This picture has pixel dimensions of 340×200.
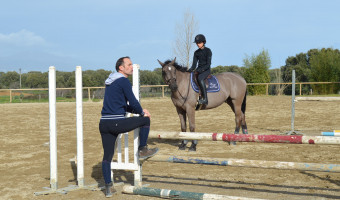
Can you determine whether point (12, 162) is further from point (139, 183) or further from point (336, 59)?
point (336, 59)

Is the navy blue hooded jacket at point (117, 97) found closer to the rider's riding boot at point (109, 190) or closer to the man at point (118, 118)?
the man at point (118, 118)

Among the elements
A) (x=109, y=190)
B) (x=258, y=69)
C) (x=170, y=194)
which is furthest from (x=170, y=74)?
(x=258, y=69)

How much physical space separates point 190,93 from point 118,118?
3905mm

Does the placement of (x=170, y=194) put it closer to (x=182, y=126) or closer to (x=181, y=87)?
(x=182, y=126)

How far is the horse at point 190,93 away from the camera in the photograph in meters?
7.61

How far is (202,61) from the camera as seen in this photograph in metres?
7.99

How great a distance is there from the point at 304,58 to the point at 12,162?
2003 inches

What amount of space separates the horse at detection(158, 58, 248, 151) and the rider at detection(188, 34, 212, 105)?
20cm

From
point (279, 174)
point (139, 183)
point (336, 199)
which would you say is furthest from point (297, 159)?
point (139, 183)

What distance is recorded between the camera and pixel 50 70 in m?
4.60

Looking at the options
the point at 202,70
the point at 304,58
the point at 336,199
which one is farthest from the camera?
the point at 304,58

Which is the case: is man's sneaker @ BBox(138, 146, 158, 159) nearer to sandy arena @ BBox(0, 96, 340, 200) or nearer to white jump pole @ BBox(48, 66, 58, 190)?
sandy arena @ BBox(0, 96, 340, 200)

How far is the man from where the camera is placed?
13.9 feet

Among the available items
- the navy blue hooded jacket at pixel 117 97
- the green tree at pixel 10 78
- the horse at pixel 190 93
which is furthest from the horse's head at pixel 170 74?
the green tree at pixel 10 78
